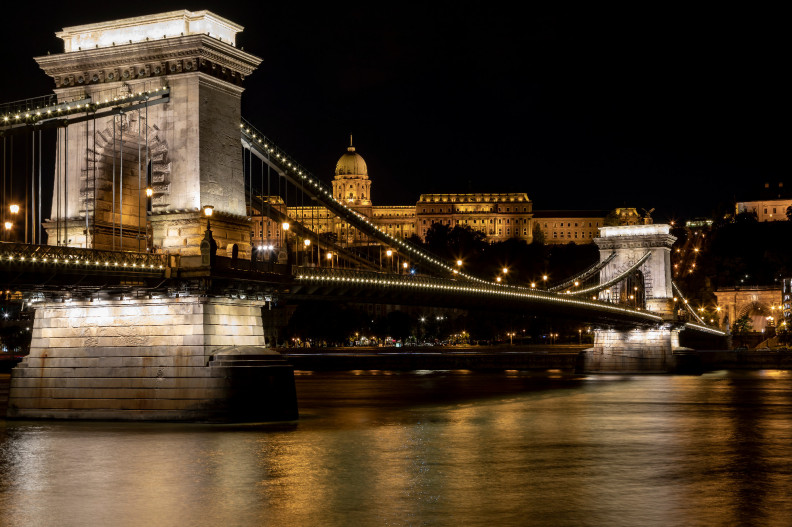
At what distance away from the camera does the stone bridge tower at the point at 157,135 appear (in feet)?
113

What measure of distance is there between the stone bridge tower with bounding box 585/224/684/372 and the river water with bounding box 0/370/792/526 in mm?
35706

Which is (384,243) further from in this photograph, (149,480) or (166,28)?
(149,480)

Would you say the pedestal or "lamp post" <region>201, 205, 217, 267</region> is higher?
"lamp post" <region>201, 205, 217, 267</region>

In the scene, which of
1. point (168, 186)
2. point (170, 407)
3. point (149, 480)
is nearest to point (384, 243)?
point (168, 186)

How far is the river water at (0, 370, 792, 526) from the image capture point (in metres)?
19.6

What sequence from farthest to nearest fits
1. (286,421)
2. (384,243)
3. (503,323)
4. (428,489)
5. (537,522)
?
1. (503,323)
2. (384,243)
3. (286,421)
4. (428,489)
5. (537,522)

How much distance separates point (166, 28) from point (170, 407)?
1157 centimetres

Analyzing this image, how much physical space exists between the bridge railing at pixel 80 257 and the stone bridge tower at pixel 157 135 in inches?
120

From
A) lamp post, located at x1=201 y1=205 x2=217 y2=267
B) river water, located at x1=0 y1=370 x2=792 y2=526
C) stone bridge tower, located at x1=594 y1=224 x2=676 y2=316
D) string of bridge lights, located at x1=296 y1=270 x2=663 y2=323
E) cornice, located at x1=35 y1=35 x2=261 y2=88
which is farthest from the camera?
stone bridge tower, located at x1=594 y1=224 x2=676 y2=316

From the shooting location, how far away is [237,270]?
1299 inches

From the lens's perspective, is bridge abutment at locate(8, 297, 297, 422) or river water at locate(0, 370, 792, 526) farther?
bridge abutment at locate(8, 297, 297, 422)

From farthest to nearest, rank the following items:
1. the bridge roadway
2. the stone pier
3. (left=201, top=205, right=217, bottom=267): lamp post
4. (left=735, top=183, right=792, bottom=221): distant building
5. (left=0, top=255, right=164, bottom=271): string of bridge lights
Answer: (left=735, top=183, right=792, bottom=221): distant building < the stone pier < (left=201, top=205, right=217, bottom=267): lamp post < the bridge roadway < (left=0, top=255, right=164, bottom=271): string of bridge lights

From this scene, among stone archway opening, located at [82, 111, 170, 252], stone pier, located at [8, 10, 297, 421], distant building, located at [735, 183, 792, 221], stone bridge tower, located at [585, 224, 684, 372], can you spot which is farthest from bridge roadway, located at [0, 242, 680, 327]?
distant building, located at [735, 183, 792, 221]

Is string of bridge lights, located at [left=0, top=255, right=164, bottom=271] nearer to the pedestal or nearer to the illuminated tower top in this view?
the illuminated tower top
